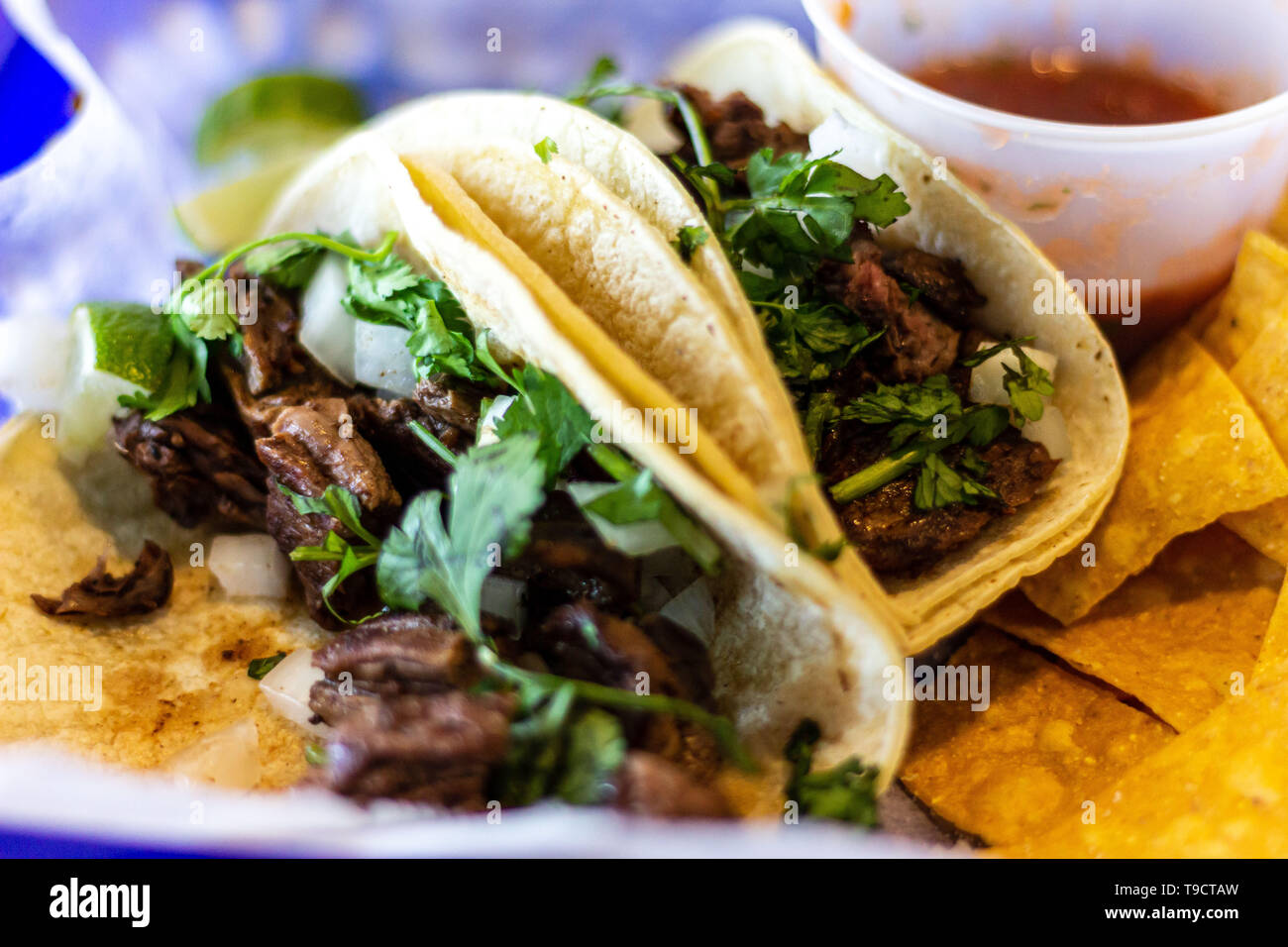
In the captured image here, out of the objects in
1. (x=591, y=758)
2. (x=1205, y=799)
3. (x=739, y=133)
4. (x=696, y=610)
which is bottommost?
(x=1205, y=799)

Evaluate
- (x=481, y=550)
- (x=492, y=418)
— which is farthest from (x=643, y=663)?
(x=492, y=418)

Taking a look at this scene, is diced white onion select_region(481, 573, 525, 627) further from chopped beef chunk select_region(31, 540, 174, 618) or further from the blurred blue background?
the blurred blue background

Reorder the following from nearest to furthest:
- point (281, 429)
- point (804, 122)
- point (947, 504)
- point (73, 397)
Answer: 1. point (947, 504)
2. point (281, 429)
3. point (73, 397)
4. point (804, 122)

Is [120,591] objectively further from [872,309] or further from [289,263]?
[872,309]

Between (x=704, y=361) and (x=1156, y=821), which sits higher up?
(x=704, y=361)

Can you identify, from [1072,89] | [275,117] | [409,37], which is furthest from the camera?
[409,37]

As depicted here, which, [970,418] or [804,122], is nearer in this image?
[970,418]

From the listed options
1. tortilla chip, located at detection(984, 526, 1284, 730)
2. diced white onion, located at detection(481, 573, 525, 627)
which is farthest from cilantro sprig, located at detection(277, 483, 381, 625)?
tortilla chip, located at detection(984, 526, 1284, 730)
